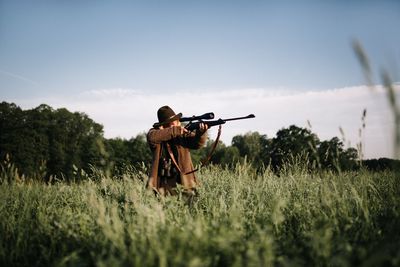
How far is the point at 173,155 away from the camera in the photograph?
4891 millimetres

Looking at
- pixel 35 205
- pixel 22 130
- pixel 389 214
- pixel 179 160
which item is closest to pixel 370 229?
pixel 389 214

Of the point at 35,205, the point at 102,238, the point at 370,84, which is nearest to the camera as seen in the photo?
the point at 370,84

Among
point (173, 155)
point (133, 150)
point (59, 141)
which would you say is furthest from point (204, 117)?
point (59, 141)

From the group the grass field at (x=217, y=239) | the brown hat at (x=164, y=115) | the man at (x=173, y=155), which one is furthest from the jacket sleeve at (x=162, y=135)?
the grass field at (x=217, y=239)

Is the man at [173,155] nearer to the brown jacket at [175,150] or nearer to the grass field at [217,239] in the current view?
the brown jacket at [175,150]

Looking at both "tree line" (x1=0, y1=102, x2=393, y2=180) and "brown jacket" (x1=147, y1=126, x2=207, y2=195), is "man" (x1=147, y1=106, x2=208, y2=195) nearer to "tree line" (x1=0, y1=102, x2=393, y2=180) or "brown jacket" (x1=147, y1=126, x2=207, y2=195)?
"brown jacket" (x1=147, y1=126, x2=207, y2=195)

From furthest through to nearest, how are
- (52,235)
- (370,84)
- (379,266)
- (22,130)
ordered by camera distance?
(22,130) < (52,235) < (370,84) < (379,266)

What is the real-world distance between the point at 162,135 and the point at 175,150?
365 millimetres

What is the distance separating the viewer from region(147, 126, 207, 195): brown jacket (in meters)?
4.66

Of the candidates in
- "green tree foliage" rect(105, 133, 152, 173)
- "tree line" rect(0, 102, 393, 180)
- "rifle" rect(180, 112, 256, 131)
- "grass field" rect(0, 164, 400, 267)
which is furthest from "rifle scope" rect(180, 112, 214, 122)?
"green tree foliage" rect(105, 133, 152, 173)

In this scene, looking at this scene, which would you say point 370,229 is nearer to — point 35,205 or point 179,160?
point 179,160

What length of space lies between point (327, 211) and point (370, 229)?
49cm

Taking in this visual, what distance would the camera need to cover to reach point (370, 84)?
1925 millimetres

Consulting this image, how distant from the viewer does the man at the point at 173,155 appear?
15.3 ft
